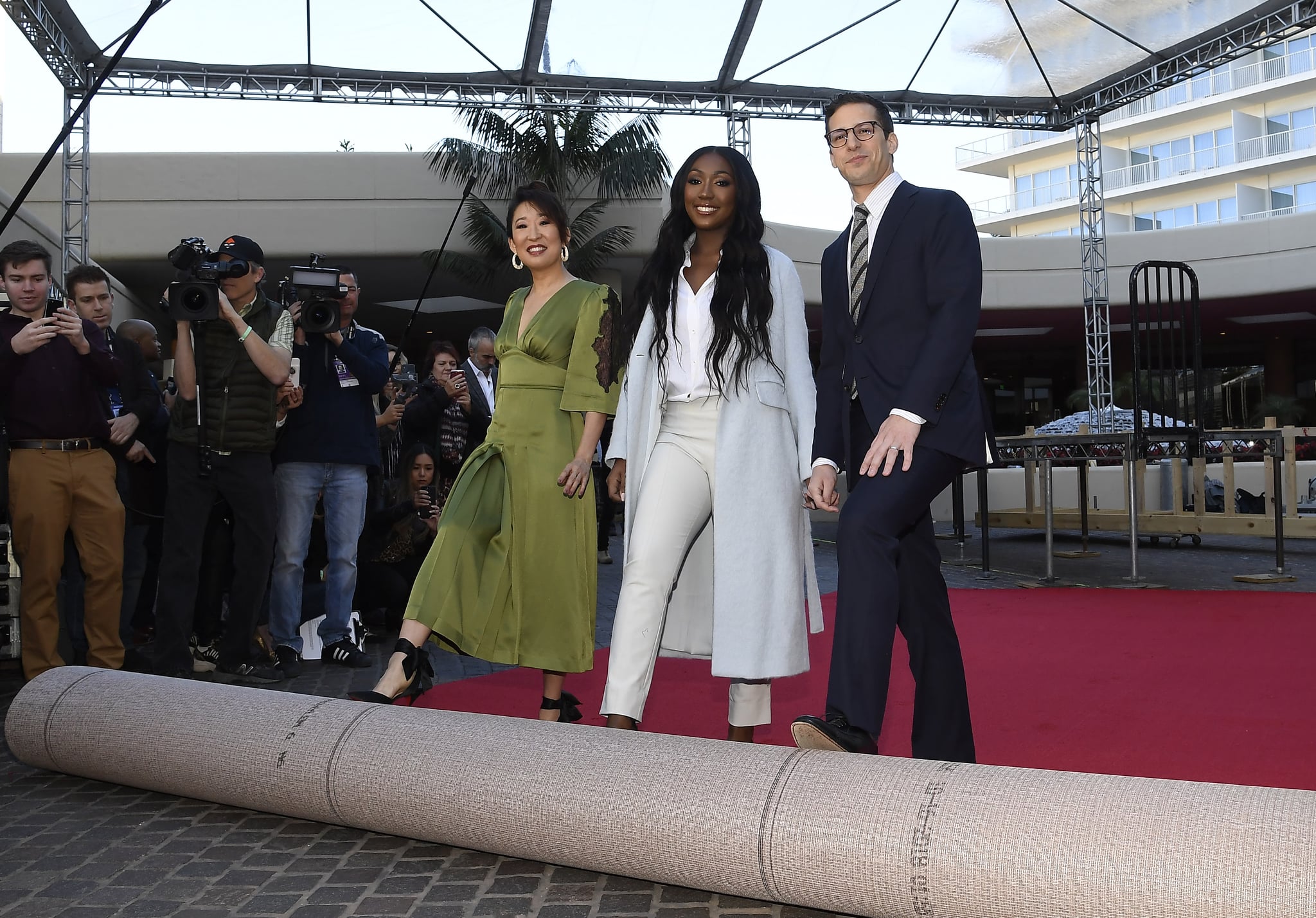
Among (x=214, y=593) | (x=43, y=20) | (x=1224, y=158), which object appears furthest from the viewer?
Answer: (x=1224, y=158)

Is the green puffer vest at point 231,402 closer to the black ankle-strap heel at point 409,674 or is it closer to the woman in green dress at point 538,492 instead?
the woman in green dress at point 538,492

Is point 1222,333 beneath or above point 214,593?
above

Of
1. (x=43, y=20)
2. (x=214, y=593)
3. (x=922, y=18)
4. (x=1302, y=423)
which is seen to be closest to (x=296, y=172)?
(x=43, y=20)

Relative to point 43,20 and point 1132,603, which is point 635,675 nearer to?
point 1132,603

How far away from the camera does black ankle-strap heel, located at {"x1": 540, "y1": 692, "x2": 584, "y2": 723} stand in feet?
11.3

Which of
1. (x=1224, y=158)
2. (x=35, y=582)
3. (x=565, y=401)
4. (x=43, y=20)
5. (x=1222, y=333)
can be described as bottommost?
(x=35, y=582)

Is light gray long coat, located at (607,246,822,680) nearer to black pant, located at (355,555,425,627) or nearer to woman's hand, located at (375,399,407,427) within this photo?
woman's hand, located at (375,399,407,427)

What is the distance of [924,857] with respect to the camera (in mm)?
1921

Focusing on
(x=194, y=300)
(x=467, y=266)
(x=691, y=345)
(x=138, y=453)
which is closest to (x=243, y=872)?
(x=691, y=345)

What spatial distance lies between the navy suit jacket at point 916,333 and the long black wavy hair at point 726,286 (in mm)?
227

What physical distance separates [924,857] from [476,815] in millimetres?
933

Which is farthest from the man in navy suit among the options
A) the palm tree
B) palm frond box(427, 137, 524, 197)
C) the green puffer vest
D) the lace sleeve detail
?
palm frond box(427, 137, 524, 197)

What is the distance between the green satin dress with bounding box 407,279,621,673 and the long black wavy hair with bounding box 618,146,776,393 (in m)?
0.24

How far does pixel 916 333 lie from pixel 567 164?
Answer: 11.9 meters
